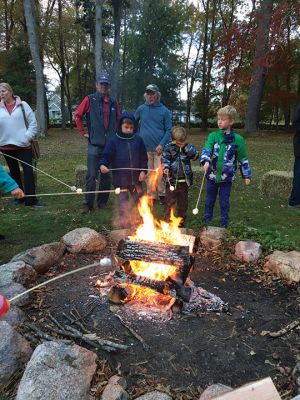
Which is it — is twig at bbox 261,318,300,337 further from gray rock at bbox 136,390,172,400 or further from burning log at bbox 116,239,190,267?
gray rock at bbox 136,390,172,400

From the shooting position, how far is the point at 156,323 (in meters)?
3.34

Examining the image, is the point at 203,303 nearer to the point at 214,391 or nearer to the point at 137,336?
the point at 137,336

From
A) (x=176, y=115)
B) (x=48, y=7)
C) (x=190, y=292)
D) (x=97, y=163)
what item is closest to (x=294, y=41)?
(x=176, y=115)

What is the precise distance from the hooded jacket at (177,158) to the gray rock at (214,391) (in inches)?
133

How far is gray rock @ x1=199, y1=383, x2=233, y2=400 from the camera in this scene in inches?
93.5

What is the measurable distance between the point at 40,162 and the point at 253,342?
10.6 m

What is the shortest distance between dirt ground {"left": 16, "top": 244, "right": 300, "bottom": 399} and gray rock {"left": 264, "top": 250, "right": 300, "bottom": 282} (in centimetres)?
11

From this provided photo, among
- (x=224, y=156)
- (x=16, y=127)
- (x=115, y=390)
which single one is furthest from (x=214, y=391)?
(x=16, y=127)

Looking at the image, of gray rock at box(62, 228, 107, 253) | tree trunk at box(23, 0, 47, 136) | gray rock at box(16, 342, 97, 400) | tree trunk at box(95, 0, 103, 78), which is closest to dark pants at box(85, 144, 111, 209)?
gray rock at box(62, 228, 107, 253)

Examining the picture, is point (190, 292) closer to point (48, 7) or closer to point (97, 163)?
point (97, 163)

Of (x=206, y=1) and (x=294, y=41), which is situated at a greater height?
(x=206, y=1)

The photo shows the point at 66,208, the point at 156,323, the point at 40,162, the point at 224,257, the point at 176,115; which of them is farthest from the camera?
the point at 176,115

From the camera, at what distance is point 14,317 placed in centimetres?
315

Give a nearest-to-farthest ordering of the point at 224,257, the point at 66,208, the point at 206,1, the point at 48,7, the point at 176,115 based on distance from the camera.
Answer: the point at 224,257
the point at 66,208
the point at 48,7
the point at 206,1
the point at 176,115
